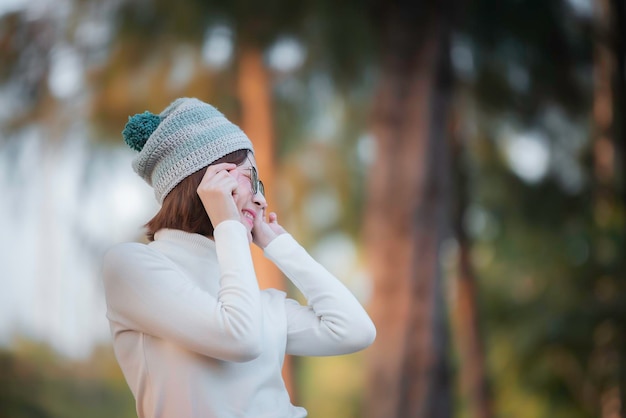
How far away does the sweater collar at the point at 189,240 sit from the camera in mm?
1288

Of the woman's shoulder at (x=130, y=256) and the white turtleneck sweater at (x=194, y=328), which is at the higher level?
the woman's shoulder at (x=130, y=256)

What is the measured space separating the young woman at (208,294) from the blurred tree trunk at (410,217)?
2.80 meters

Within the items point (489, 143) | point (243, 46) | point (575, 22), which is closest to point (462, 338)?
point (489, 143)

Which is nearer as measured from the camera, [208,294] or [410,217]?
[208,294]

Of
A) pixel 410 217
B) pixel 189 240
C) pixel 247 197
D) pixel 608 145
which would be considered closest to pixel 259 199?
pixel 247 197

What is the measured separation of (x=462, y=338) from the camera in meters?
7.31

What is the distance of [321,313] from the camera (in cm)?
135

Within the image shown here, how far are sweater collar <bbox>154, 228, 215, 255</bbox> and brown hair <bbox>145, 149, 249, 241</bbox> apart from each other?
13 millimetres

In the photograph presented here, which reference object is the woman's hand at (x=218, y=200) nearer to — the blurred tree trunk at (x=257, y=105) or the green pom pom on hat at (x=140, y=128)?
the green pom pom on hat at (x=140, y=128)

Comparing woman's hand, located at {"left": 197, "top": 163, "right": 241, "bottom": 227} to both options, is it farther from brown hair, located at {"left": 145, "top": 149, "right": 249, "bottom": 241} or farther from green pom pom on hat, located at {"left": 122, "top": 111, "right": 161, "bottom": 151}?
green pom pom on hat, located at {"left": 122, "top": 111, "right": 161, "bottom": 151}

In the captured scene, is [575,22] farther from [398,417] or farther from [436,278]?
[398,417]

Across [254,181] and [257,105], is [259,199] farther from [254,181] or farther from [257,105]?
[257,105]

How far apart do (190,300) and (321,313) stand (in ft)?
0.89

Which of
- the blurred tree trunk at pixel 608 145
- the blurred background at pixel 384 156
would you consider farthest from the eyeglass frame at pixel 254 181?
the blurred tree trunk at pixel 608 145
